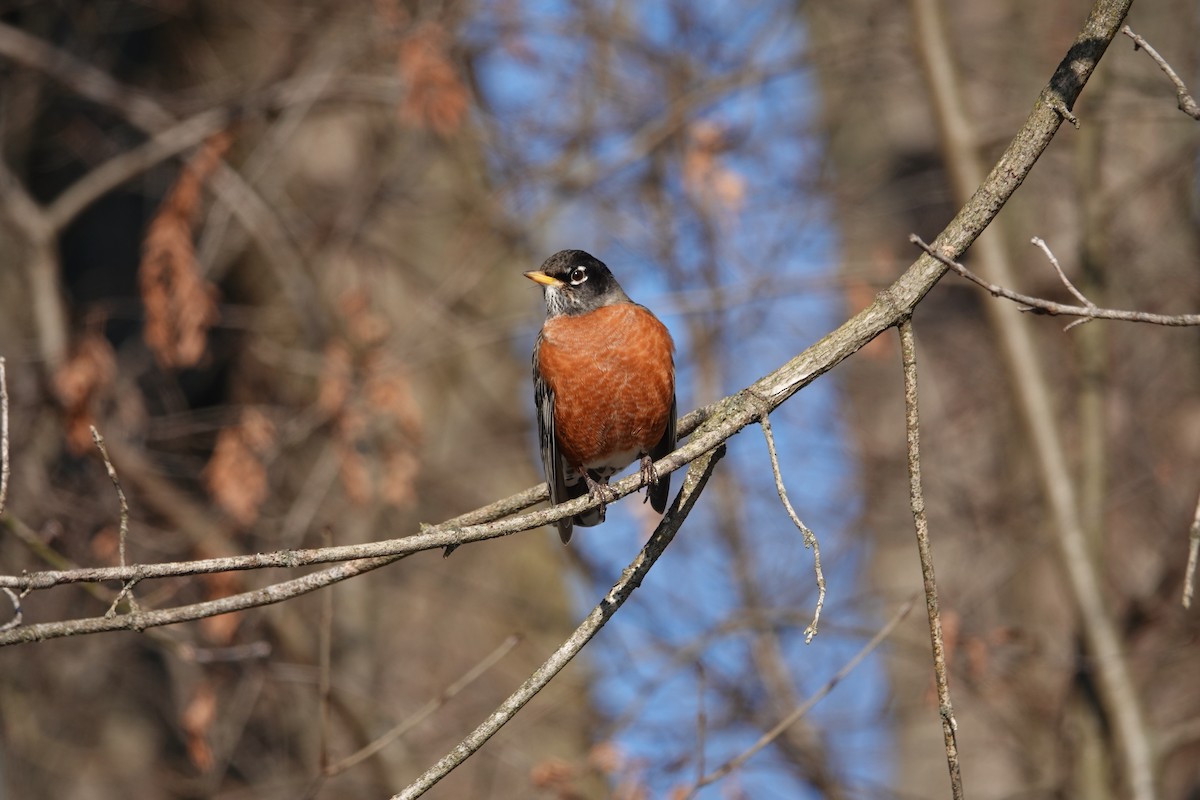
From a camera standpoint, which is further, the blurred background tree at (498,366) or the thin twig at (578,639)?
the blurred background tree at (498,366)

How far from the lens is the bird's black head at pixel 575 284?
4.92m

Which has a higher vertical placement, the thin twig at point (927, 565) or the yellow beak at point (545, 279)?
the yellow beak at point (545, 279)

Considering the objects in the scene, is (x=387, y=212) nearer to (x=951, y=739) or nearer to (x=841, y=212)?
(x=841, y=212)

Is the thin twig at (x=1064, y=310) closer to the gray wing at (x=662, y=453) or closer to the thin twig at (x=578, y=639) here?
the thin twig at (x=578, y=639)

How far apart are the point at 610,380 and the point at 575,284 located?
2.40ft

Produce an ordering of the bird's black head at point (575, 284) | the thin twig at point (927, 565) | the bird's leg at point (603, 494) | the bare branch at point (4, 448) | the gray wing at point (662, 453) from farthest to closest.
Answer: the bird's black head at point (575, 284) < the gray wing at point (662, 453) < the bird's leg at point (603, 494) < the bare branch at point (4, 448) < the thin twig at point (927, 565)

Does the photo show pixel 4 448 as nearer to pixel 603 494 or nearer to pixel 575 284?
pixel 603 494

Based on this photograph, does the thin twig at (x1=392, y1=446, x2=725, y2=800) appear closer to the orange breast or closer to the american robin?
the american robin

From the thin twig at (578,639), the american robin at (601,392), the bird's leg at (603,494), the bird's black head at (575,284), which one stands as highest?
the bird's black head at (575,284)

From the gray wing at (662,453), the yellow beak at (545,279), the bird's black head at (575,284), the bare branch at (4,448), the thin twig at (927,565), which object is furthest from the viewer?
the yellow beak at (545,279)

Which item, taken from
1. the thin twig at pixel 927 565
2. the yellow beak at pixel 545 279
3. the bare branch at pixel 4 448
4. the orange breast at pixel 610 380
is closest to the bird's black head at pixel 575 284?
the yellow beak at pixel 545 279

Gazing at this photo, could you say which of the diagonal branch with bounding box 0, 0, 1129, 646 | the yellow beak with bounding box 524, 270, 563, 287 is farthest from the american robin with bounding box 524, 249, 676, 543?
the diagonal branch with bounding box 0, 0, 1129, 646

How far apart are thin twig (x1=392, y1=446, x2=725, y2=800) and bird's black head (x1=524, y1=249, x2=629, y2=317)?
6.57 ft

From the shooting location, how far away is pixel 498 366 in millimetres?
8742
